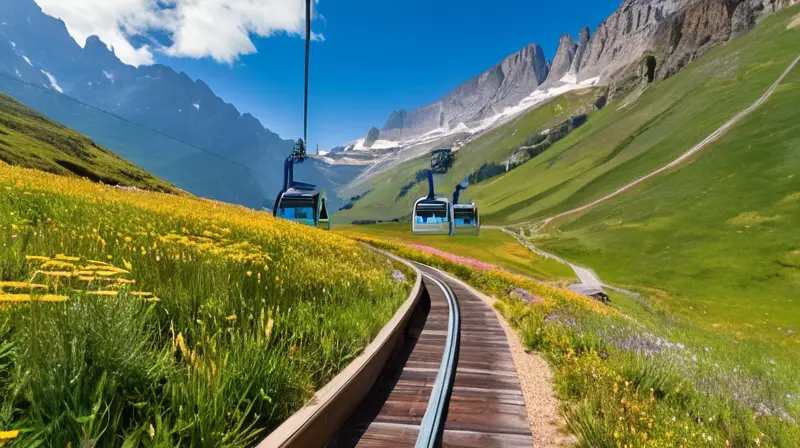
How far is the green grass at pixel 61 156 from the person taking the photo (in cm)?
7112

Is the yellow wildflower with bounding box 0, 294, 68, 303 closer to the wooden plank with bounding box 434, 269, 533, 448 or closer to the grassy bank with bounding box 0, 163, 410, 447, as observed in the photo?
the grassy bank with bounding box 0, 163, 410, 447

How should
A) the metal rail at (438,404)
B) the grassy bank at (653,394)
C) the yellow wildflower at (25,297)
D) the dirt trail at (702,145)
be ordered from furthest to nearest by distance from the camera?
the dirt trail at (702,145) → the grassy bank at (653,394) → the metal rail at (438,404) → the yellow wildflower at (25,297)

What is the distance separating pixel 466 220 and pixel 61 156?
3965 inches

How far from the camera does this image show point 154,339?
11.3 feet

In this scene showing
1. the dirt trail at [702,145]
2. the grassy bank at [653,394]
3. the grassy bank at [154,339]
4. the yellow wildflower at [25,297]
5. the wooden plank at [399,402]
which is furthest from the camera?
the dirt trail at [702,145]

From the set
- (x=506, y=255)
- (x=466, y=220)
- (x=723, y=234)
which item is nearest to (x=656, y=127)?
(x=723, y=234)

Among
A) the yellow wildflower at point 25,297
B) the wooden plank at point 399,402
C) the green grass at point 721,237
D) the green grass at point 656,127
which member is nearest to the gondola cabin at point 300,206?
the wooden plank at point 399,402

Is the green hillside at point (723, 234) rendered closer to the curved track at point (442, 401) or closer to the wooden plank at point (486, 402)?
the wooden plank at point (486, 402)

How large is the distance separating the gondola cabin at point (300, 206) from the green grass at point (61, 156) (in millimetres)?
54180

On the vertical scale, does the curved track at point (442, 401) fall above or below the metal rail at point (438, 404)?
below

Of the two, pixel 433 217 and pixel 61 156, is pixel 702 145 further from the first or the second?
pixel 61 156

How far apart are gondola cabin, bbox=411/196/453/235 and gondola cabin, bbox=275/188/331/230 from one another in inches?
327

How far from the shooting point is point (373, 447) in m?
3.67

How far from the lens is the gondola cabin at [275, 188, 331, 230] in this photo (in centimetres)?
2506
